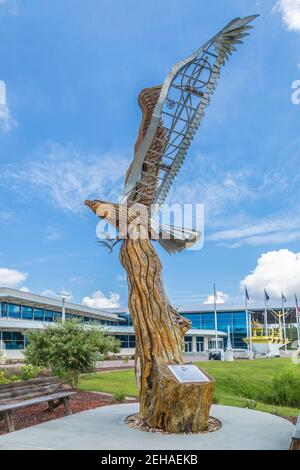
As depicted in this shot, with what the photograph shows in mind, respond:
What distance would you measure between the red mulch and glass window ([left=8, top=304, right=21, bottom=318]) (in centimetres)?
2835

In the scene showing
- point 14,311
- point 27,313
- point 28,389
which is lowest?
point 28,389

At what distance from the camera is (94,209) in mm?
8977

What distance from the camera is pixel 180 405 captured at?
748 cm

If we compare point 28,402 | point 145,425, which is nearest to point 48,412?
point 28,402

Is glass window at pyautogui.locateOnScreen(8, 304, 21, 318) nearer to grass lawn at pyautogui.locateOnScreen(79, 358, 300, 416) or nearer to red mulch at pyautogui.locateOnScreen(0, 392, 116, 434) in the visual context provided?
grass lawn at pyautogui.locateOnScreen(79, 358, 300, 416)

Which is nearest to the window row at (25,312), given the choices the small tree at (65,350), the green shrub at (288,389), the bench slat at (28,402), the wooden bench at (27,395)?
the small tree at (65,350)

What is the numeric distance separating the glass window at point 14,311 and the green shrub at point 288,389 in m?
30.0

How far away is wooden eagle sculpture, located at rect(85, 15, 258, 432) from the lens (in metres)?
7.55

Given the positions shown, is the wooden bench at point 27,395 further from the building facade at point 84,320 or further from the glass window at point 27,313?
the glass window at point 27,313

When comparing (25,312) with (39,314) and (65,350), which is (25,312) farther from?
(65,350)

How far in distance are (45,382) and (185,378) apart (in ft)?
12.6

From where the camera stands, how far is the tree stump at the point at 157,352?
7473 millimetres

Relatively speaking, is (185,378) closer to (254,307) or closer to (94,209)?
(94,209)

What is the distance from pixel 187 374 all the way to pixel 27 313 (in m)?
37.2
